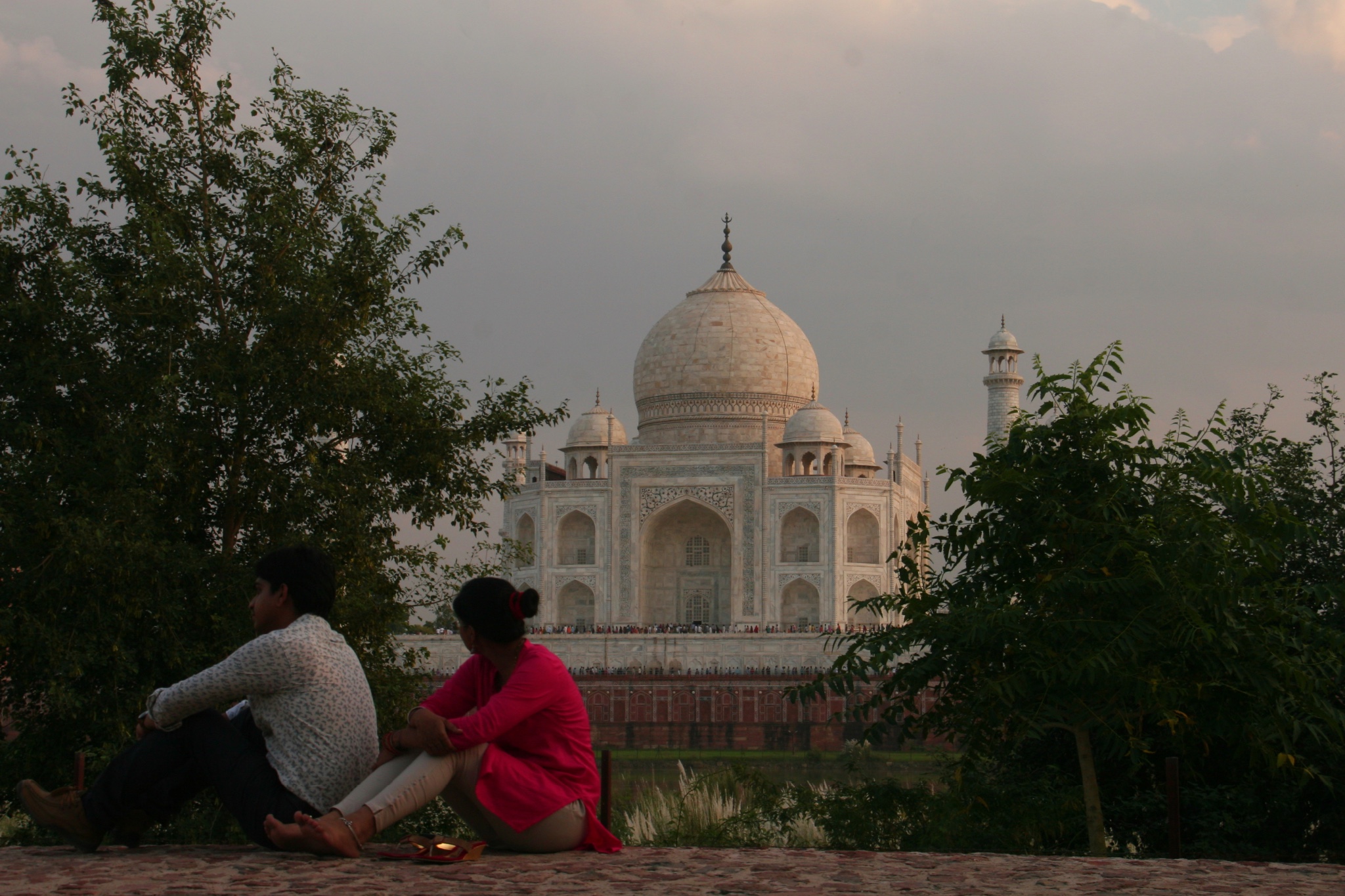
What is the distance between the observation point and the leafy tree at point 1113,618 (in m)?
6.29

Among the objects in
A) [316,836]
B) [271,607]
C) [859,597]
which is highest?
[859,597]

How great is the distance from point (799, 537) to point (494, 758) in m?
25.4

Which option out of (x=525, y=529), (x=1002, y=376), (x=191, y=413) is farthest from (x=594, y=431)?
(x=191, y=413)

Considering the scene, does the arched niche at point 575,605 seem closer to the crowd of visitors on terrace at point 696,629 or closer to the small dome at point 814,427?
the crowd of visitors on terrace at point 696,629

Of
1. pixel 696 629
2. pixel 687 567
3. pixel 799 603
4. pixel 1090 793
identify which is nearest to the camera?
pixel 1090 793

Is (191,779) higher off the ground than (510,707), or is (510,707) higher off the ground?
(510,707)

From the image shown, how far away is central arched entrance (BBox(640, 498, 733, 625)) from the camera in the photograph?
2970 centimetres

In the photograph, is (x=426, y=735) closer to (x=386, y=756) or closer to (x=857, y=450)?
(x=386, y=756)

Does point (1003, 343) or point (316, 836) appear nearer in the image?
point (316, 836)

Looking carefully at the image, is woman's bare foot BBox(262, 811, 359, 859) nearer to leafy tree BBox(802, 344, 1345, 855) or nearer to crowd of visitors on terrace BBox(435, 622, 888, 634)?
leafy tree BBox(802, 344, 1345, 855)

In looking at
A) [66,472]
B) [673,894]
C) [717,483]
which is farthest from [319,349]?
[717,483]

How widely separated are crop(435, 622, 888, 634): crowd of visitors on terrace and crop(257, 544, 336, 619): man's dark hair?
22.6 meters

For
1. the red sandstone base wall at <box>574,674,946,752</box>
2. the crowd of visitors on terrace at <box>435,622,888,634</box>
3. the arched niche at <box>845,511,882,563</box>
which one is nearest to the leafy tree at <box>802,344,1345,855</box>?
the red sandstone base wall at <box>574,674,946,752</box>

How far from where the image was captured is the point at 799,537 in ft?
95.1
